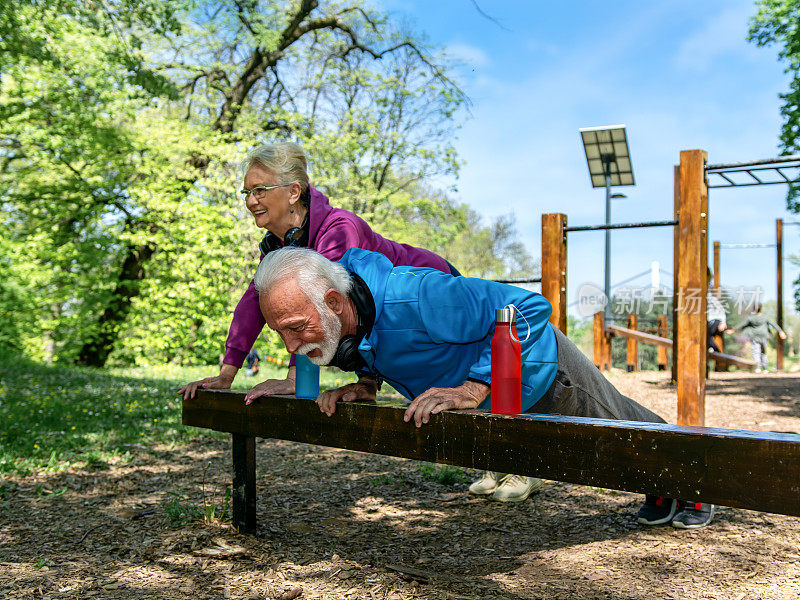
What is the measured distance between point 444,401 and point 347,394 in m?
0.56

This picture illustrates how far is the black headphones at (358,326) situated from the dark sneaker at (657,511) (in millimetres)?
2045

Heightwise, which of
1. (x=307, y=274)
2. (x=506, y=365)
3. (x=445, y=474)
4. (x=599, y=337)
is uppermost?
(x=307, y=274)

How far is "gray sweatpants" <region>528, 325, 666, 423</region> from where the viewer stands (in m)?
2.44

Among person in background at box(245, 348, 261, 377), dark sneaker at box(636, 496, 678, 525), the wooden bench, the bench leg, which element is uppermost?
the wooden bench

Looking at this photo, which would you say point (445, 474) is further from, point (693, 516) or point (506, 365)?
point (506, 365)

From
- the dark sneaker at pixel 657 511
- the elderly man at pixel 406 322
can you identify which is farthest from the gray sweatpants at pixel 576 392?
the dark sneaker at pixel 657 511

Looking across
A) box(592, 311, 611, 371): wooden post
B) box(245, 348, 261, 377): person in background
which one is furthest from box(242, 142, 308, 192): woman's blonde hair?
box(245, 348, 261, 377): person in background

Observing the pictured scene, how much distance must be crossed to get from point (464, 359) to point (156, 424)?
4973mm

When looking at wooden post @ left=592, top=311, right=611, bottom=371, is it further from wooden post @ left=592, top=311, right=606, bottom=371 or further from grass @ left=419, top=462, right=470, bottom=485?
grass @ left=419, top=462, right=470, bottom=485

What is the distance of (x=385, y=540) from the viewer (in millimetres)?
3227

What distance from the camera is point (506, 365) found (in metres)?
2.01

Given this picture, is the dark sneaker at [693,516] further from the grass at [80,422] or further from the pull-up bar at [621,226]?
the grass at [80,422]

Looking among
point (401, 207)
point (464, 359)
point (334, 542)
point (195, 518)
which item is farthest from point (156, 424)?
point (401, 207)

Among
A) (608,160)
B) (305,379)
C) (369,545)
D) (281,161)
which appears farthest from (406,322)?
(608,160)
